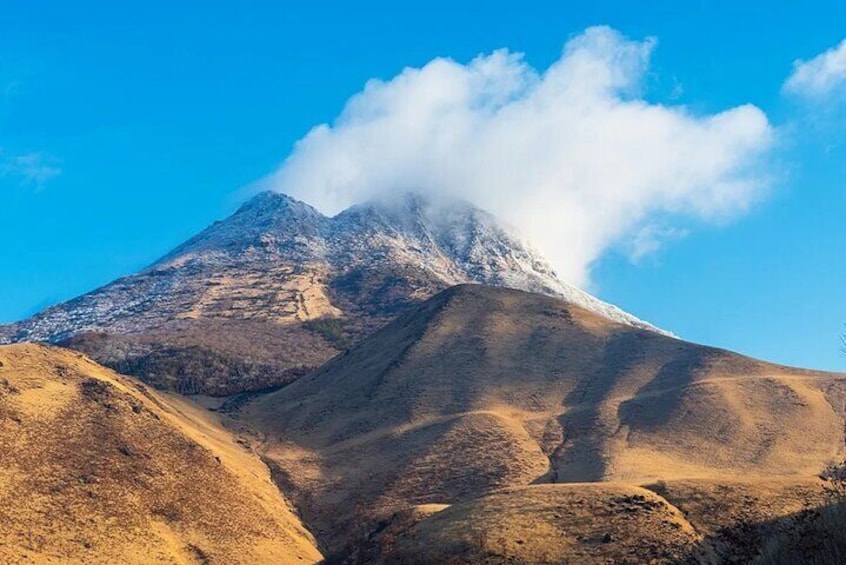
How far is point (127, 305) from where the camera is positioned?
627 ft

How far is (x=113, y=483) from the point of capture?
6694cm

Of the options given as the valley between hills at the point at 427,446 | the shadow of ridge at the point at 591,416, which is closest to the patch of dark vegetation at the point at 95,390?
the valley between hills at the point at 427,446

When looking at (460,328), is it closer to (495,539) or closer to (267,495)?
(267,495)

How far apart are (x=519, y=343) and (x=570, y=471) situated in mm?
39006

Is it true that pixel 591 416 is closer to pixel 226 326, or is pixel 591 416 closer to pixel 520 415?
pixel 520 415

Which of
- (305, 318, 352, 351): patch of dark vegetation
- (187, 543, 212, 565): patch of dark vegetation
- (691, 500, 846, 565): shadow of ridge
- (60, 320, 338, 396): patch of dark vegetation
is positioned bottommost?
(187, 543, 212, 565): patch of dark vegetation

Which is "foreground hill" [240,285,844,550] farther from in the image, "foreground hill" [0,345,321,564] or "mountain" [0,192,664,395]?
"mountain" [0,192,664,395]

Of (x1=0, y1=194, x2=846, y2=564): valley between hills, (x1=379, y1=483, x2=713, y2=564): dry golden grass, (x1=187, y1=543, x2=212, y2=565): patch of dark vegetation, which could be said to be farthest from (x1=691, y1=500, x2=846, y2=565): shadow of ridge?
(x1=187, y1=543, x2=212, y2=565): patch of dark vegetation

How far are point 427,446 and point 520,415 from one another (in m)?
14.0

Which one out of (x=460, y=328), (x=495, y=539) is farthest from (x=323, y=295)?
(x=495, y=539)

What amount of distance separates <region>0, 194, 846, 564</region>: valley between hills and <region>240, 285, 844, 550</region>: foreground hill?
345 millimetres

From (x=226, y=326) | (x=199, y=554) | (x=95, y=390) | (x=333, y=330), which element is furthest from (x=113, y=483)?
(x=333, y=330)

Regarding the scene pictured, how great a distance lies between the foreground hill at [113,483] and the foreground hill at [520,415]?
7.65 metres

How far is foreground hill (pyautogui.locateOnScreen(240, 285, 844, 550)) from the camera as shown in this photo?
80375 mm
